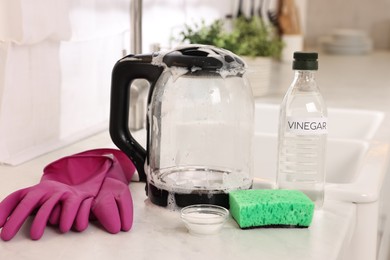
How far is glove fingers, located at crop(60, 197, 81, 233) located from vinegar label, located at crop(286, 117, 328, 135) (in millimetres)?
313

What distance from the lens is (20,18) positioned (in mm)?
1075

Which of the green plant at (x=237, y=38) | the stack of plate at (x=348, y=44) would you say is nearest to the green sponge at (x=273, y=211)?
the green plant at (x=237, y=38)

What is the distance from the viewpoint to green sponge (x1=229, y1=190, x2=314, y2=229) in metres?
0.82

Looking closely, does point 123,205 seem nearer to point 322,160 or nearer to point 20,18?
point 322,160

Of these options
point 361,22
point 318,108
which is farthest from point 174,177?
point 361,22

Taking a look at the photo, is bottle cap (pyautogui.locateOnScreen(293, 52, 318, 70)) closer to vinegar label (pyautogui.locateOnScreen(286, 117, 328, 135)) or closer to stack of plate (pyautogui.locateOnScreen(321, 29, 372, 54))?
vinegar label (pyautogui.locateOnScreen(286, 117, 328, 135))

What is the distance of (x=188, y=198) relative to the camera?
34.9 inches

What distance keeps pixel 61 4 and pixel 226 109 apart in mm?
425

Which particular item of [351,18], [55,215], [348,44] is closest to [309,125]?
[55,215]

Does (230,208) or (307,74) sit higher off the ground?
(307,74)

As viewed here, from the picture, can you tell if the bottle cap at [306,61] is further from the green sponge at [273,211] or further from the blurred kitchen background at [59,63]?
the blurred kitchen background at [59,63]

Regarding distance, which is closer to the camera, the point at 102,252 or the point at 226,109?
the point at 102,252

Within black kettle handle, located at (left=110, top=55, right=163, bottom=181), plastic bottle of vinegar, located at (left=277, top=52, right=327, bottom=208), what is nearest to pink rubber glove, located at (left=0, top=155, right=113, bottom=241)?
black kettle handle, located at (left=110, top=55, right=163, bottom=181)

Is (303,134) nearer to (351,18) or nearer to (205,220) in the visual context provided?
(205,220)
